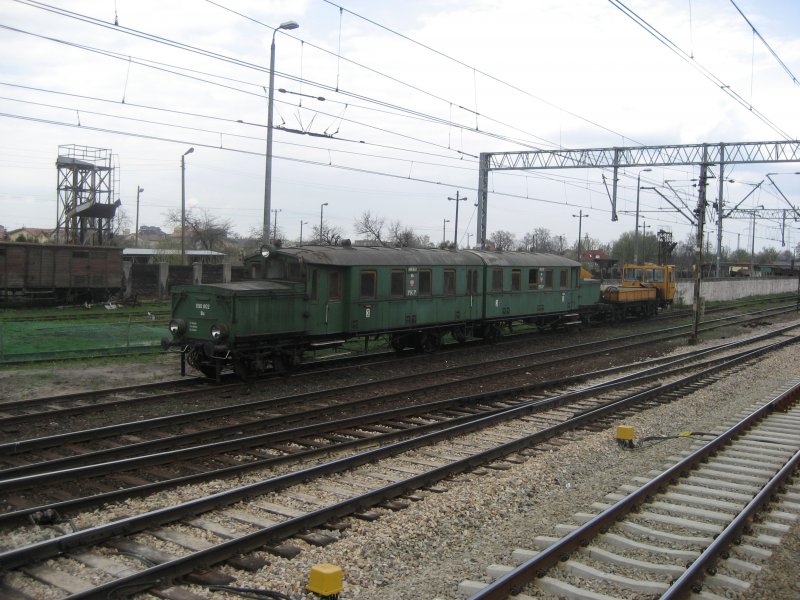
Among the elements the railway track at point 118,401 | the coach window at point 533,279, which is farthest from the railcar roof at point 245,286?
the coach window at point 533,279

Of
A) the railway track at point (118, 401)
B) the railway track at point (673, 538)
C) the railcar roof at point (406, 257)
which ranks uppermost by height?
the railcar roof at point (406, 257)

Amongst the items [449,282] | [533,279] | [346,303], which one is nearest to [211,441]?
[346,303]

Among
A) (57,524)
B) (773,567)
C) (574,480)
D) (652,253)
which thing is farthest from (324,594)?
(652,253)

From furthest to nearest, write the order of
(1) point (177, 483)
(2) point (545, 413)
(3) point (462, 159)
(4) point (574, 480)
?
(3) point (462, 159)
(2) point (545, 413)
(4) point (574, 480)
(1) point (177, 483)

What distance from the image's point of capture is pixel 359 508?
735 cm

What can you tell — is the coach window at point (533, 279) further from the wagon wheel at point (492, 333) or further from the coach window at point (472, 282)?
the coach window at point (472, 282)

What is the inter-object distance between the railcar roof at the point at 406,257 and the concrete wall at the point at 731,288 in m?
21.3

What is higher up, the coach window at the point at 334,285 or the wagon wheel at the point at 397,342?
the coach window at the point at 334,285

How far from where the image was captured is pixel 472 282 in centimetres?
2058

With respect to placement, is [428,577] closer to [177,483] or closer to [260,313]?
[177,483]

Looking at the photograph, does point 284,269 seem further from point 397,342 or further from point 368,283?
point 397,342

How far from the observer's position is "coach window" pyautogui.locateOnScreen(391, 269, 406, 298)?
17.7 m

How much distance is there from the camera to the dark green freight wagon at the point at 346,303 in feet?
45.9

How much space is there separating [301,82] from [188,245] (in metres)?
72.2
